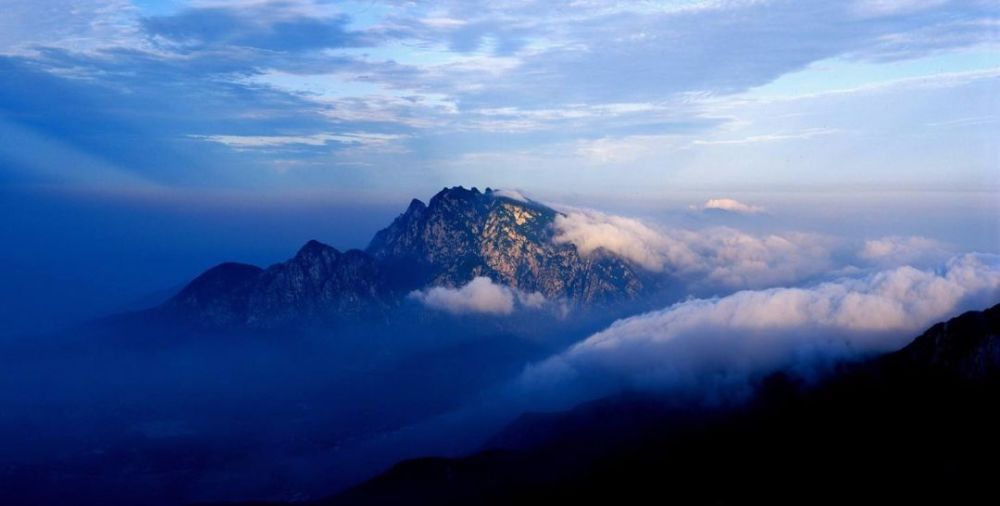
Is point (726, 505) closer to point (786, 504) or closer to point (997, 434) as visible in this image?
point (786, 504)

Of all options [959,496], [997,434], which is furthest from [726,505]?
[997,434]

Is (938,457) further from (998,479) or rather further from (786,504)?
(786,504)

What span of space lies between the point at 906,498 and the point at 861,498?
11438 mm

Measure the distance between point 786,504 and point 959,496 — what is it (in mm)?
43432

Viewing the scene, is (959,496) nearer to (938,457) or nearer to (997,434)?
(938,457)

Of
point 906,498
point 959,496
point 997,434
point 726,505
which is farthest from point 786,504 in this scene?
point 997,434

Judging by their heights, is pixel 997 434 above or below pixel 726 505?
above

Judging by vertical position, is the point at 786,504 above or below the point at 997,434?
below

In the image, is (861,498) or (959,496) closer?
(959,496)

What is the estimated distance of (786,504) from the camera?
7820 inches

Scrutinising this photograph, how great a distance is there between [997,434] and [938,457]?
19.0m

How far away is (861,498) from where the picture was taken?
19312 centimetres

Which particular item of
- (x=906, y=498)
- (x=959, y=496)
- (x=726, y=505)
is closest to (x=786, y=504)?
(x=726, y=505)

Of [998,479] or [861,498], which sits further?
[861,498]
